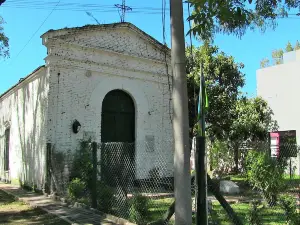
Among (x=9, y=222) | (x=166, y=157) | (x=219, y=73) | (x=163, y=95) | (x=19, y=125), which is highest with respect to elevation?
(x=219, y=73)

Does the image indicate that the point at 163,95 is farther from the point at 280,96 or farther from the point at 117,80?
the point at 280,96

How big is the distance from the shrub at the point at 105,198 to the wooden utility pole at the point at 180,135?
4761mm

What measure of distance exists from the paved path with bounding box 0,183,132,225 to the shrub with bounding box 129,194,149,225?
0.38 metres

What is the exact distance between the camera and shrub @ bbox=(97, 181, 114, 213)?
Answer: 916 cm

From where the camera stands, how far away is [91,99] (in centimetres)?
1456

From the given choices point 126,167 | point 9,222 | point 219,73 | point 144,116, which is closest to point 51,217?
point 9,222

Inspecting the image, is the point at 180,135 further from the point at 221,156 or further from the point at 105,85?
the point at 105,85

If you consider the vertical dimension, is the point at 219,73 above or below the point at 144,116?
above

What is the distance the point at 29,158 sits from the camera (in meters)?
15.1

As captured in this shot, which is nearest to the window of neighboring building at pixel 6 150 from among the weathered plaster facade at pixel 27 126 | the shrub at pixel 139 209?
the weathered plaster facade at pixel 27 126

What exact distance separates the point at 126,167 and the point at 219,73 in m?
13.5

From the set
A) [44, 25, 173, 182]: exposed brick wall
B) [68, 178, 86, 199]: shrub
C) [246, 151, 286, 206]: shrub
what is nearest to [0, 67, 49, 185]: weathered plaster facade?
[44, 25, 173, 182]: exposed brick wall

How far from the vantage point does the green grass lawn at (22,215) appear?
8.68 metres

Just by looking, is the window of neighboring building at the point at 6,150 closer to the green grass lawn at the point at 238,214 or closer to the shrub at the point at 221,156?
the shrub at the point at 221,156
